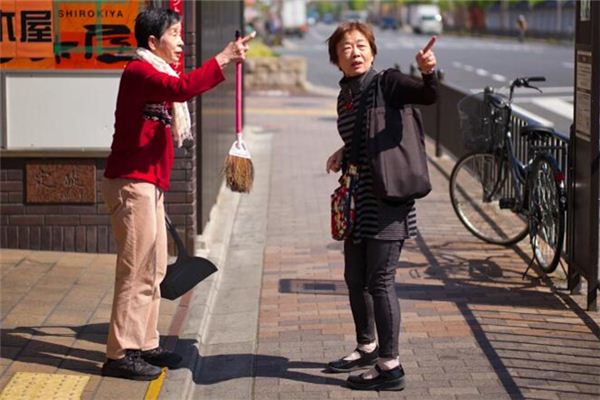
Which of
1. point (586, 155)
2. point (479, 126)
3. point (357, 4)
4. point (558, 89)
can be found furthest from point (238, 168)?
point (357, 4)

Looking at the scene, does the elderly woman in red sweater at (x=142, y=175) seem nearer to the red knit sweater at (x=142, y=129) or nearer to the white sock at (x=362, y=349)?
the red knit sweater at (x=142, y=129)

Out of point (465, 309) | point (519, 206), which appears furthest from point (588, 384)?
point (519, 206)

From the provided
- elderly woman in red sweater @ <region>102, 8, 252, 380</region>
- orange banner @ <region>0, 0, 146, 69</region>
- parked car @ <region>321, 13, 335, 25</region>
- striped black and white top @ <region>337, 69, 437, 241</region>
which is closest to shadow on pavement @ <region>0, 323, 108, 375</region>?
elderly woman in red sweater @ <region>102, 8, 252, 380</region>

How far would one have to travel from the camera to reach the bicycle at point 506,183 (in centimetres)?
827

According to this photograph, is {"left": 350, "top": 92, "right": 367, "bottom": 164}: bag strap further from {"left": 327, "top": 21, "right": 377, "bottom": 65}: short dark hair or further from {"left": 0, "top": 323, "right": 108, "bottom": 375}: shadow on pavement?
{"left": 0, "top": 323, "right": 108, "bottom": 375}: shadow on pavement

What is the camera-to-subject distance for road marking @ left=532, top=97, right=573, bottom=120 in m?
23.2

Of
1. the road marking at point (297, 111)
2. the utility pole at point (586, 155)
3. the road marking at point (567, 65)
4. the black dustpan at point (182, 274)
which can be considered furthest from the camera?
the road marking at point (567, 65)

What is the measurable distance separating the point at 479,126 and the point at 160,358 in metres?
4.49

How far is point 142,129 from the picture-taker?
598cm

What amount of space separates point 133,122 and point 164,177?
33cm

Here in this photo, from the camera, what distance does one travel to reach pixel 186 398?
5969 millimetres

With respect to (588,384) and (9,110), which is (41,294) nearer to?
(9,110)

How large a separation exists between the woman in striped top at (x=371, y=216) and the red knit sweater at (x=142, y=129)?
2.72 ft

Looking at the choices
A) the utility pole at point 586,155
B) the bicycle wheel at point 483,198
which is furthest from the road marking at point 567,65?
the utility pole at point 586,155
